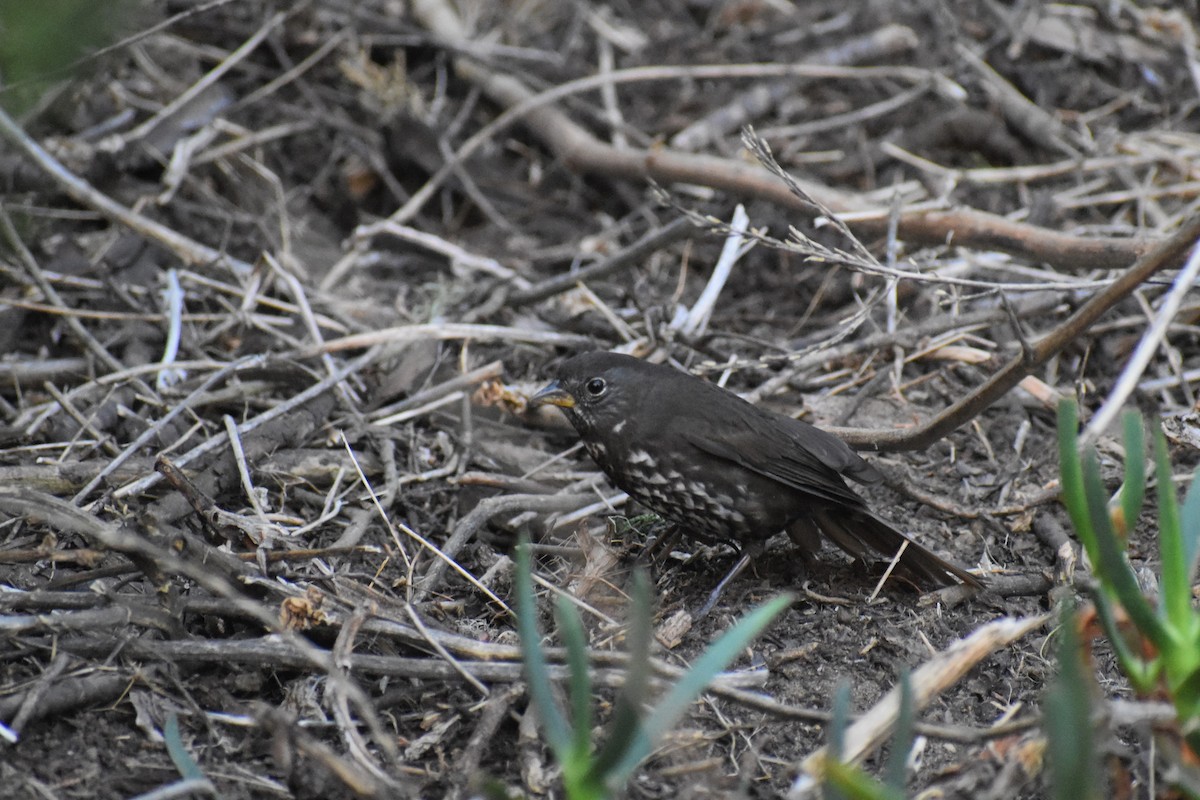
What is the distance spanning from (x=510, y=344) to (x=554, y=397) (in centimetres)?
98

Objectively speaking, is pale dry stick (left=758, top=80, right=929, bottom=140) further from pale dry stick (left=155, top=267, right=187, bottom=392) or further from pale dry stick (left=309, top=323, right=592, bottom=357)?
pale dry stick (left=155, top=267, right=187, bottom=392)

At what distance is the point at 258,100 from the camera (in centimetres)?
652

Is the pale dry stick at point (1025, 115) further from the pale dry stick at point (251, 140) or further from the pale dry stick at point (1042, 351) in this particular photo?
the pale dry stick at point (251, 140)

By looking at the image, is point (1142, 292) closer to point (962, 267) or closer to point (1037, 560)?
point (962, 267)

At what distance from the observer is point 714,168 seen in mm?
5754

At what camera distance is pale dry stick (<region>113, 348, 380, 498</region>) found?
12.8ft

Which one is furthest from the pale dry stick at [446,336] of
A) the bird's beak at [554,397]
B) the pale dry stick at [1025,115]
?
the pale dry stick at [1025,115]

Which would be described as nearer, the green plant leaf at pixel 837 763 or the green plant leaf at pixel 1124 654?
the green plant leaf at pixel 837 763

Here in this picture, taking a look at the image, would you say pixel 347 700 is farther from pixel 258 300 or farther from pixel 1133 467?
pixel 258 300

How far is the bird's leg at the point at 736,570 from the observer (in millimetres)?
3918

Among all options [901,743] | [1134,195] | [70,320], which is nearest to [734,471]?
[901,743]

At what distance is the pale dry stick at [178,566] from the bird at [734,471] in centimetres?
131

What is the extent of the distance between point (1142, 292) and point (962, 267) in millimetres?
760

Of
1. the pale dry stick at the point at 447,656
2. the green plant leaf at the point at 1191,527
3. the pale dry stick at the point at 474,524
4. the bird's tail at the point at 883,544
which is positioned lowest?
the bird's tail at the point at 883,544
